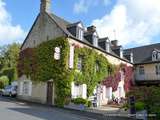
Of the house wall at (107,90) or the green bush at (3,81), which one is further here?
the green bush at (3,81)

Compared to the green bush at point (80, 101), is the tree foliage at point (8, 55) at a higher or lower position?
higher

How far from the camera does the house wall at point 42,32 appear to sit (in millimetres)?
26689

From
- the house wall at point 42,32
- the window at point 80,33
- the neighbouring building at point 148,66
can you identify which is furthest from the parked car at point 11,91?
the neighbouring building at point 148,66

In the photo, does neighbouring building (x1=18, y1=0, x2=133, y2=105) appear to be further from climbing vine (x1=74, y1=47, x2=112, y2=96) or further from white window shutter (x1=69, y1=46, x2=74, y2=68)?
climbing vine (x1=74, y1=47, x2=112, y2=96)

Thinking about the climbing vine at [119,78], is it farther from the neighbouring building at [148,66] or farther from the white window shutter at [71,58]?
the white window shutter at [71,58]

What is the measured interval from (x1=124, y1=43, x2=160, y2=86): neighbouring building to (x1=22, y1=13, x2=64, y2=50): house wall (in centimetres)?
1615

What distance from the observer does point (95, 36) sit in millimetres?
29094

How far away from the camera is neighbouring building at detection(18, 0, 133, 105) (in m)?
25.8

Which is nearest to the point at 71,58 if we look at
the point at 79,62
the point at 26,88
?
the point at 79,62

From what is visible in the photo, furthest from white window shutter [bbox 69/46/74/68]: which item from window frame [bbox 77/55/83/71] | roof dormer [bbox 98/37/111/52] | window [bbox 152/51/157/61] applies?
→ window [bbox 152/51/157/61]

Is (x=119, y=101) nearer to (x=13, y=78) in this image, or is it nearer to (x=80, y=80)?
(x=80, y=80)

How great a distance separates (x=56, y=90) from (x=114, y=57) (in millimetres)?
10798

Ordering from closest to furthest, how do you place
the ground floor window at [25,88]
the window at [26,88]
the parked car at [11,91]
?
the ground floor window at [25,88] → the window at [26,88] → the parked car at [11,91]

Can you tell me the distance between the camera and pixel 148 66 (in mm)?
37188
